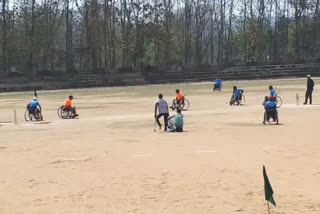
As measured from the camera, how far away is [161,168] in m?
12.7

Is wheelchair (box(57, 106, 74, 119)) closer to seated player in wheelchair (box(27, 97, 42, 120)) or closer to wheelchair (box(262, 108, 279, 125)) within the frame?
seated player in wheelchair (box(27, 97, 42, 120))

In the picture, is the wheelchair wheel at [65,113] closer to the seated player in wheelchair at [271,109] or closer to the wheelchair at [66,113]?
the wheelchair at [66,113]

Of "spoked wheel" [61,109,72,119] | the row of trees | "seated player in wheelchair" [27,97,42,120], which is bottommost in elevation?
"spoked wheel" [61,109,72,119]

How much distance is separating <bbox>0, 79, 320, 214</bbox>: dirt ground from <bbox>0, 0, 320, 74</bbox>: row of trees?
59.8m

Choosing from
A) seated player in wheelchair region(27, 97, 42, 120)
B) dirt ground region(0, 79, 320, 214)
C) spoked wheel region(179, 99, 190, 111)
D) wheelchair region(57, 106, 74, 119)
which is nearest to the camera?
dirt ground region(0, 79, 320, 214)

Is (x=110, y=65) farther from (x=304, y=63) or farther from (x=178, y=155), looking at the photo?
(x=178, y=155)

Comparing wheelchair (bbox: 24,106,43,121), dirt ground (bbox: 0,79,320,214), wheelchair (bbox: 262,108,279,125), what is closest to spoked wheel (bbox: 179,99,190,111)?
wheelchair (bbox: 24,106,43,121)

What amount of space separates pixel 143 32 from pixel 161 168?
76.4m

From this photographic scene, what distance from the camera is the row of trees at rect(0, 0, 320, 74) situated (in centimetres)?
8656

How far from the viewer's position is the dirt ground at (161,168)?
944cm

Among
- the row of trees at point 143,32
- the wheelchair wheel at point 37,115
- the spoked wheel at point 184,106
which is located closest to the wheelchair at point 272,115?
the spoked wheel at point 184,106

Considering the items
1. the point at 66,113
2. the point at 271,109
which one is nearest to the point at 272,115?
the point at 271,109

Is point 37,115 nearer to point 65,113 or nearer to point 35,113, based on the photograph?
point 35,113

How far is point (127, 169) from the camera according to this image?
12.8 meters
